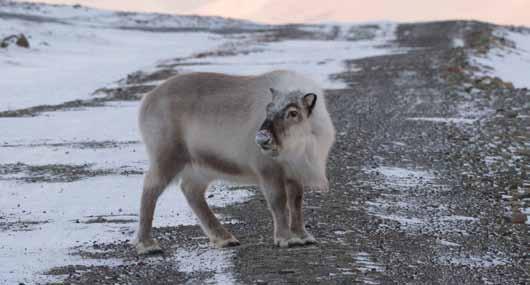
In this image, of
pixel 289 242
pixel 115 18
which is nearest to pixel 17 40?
pixel 115 18

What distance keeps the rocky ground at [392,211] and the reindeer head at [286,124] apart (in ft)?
2.90

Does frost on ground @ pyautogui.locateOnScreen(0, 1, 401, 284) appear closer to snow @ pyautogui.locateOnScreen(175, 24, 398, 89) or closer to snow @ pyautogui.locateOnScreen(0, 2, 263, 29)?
snow @ pyautogui.locateOnScreen(175, 24, 398, 89)

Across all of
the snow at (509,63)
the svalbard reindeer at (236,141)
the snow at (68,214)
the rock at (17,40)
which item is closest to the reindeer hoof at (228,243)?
the svalbard reindeer at (236,141)

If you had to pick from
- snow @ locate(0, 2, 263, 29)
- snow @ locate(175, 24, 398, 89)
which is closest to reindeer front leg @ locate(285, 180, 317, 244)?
snow @ locate(175, 24, 398, 89)

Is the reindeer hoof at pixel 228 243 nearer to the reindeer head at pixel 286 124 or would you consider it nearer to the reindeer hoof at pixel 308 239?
the reindeer hoof at pixel 308 239

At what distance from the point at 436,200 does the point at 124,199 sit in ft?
11.7

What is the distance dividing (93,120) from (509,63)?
1905 cm

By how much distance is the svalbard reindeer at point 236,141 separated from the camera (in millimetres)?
7566

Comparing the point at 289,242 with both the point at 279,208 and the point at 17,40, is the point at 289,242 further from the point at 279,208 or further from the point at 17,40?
the point at 17,40

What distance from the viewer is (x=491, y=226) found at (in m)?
9.34

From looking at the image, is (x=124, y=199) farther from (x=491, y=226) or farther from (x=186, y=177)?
(x=491, y=226)

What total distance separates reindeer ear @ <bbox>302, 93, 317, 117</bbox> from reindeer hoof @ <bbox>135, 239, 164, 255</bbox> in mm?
1744

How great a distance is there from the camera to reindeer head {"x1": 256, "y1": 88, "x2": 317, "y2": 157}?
7242mm

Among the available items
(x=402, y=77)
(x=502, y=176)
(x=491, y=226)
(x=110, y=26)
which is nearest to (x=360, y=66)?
(x=402, y=77)
